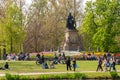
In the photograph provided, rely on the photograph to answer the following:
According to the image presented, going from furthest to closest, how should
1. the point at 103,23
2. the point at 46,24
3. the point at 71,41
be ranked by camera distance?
1. the point at 46,24
2. the point at 103,23
3. the point at 71,41

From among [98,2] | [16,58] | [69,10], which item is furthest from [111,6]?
[16,58]

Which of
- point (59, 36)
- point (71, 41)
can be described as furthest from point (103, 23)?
point (59, 36)

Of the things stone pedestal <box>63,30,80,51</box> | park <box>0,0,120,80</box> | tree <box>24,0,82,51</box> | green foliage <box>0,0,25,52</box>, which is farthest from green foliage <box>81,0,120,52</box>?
green foliage <box>0,0,25,52</box>

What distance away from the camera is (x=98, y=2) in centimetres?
8700

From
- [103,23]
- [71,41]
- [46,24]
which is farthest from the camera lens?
[46,24]

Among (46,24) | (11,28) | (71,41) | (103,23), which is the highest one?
(46,24)

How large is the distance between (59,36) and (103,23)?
20044 mm

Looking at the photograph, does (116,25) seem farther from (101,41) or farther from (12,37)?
(12,37)

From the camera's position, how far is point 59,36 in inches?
4058

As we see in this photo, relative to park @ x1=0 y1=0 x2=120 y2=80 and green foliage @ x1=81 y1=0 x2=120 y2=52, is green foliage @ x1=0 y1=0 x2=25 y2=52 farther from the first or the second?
green foliage @ x1=81 y1=0 x2=120 y2=52

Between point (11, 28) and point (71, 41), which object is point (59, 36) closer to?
point (71, 41)

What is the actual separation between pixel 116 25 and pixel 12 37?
23.7 meters

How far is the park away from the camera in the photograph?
50.8 metres

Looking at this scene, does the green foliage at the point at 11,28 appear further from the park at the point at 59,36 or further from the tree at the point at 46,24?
the tree at the point at 46,24
